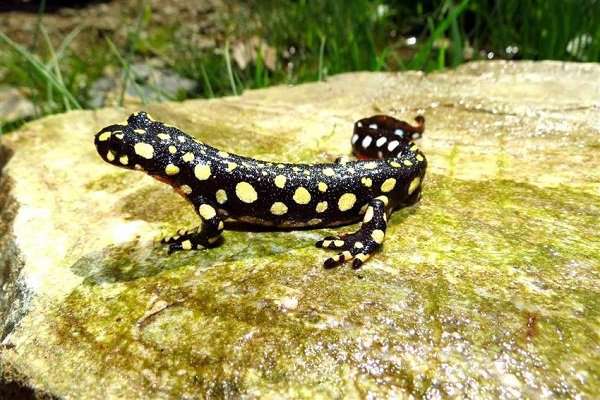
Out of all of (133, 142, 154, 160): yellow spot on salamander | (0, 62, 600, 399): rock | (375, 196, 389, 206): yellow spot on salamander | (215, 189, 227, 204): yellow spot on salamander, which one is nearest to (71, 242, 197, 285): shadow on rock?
(0, 62, 600, 399): rock

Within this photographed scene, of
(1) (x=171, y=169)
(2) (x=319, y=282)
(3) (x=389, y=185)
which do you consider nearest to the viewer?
(2) (x=319, y=282)

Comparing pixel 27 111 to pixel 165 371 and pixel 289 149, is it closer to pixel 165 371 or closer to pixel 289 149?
pixel 289 149

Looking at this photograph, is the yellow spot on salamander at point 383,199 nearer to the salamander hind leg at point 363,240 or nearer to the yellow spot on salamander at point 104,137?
the salamander hind leg at point 363,240

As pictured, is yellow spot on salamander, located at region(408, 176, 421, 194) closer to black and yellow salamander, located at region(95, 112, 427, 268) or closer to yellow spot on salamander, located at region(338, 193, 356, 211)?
black and yellow salamander, located at region(95, 112, 427, 268)

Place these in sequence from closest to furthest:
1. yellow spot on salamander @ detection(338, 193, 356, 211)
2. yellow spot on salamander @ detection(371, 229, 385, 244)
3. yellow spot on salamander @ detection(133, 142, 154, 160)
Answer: yellow spot on salamander @ detection(371, 229, 385, 244) < yellow spot on salamander @ detection(133, 142, 154, 160) < yellow spot on salamander @ detection(338, 193, 356, 211)

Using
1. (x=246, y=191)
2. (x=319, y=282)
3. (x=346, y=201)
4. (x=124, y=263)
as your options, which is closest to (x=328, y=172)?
(x=346, y=201)

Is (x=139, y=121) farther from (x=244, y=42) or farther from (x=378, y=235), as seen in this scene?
(x=244, y=42)

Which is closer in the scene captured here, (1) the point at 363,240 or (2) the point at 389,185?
(1) the point at 363,240

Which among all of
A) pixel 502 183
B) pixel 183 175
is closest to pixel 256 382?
pixel 183 175
